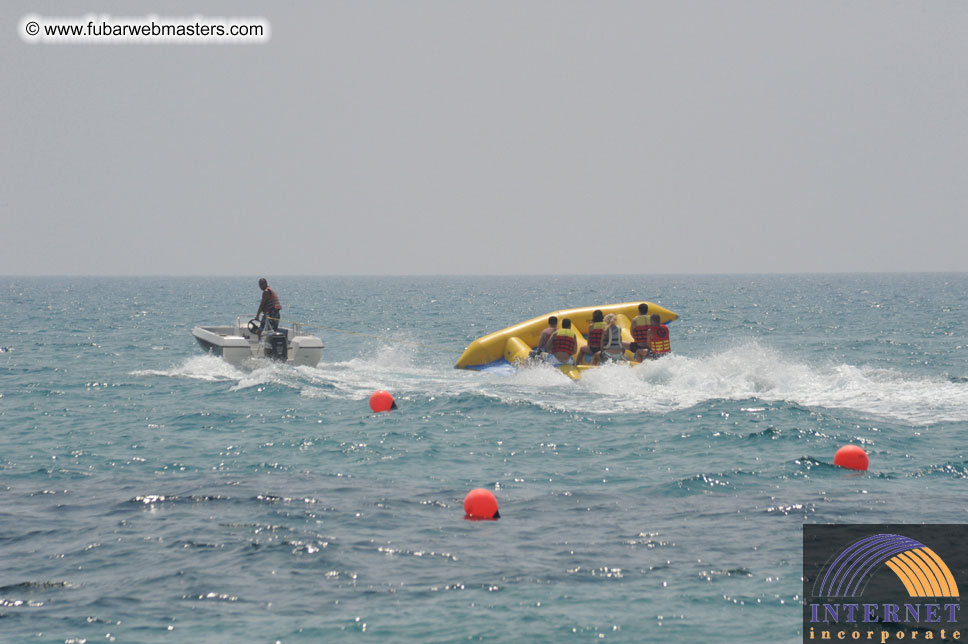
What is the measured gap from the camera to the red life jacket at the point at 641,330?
17922 mm

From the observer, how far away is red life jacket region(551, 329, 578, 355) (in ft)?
57.3

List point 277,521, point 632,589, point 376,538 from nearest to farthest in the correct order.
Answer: point 632,589
point 376,538
point 277,521

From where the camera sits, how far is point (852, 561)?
7.44 m

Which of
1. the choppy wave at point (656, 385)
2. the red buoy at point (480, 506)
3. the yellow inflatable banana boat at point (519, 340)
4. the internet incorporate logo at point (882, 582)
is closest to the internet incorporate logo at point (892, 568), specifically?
the internet incorporate logo at point (882, 582)

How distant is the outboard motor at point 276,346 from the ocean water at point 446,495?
0.51 m

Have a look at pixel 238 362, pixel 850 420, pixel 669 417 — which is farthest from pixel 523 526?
pixel 238 362

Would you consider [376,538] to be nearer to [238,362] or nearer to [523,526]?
[523,526]

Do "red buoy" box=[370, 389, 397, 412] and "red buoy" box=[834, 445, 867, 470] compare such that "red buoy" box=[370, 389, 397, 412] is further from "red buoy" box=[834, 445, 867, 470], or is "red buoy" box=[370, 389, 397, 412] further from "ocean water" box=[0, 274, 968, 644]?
"red buoy" box=[834, 445, 867, 470]

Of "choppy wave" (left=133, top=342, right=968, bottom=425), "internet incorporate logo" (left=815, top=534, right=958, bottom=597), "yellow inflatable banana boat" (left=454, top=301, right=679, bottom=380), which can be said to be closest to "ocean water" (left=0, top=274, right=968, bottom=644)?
"choppy wave" (left=133, top=342, right=968, bottom=425)

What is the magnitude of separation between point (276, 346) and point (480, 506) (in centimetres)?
1046

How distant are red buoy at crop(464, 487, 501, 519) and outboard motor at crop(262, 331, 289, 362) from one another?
33.5ft

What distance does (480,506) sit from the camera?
855 centimetres

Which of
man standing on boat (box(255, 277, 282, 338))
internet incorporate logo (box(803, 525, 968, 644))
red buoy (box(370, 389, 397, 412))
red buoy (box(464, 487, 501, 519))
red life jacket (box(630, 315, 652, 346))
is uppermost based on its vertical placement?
man standing on boat (box(255, 277, 282, 338))

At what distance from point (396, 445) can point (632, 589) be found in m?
5.83
